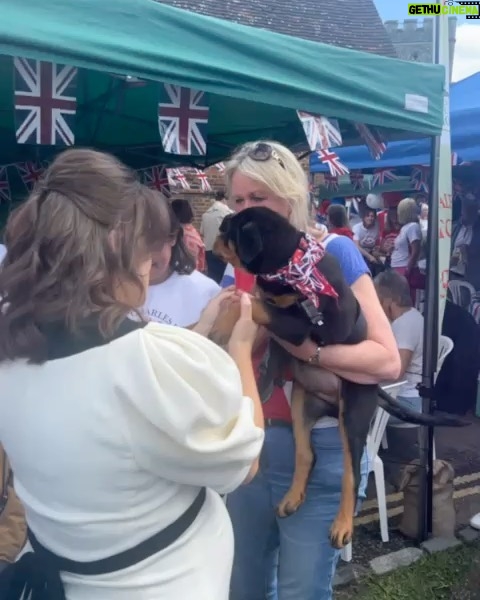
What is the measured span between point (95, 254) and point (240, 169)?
3.10 feet

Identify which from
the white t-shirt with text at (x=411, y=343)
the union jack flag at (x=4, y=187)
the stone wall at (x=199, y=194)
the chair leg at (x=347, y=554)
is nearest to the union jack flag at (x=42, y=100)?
the chair leg at (x=347, y=554)

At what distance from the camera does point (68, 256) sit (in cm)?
126

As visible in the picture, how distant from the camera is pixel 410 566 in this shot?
3.71 meters

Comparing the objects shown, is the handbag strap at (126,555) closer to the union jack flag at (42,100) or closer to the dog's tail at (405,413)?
the dog's tail at (405,413)

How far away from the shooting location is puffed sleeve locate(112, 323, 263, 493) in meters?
1.22

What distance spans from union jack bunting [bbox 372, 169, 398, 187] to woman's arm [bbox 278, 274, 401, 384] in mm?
8373

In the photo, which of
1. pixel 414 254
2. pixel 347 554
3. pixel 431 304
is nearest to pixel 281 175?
pixel 431 304

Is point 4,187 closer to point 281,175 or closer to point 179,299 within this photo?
point 179,299

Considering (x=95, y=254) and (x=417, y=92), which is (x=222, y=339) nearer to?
(x=95, y=254)

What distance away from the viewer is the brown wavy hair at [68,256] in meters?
1.26

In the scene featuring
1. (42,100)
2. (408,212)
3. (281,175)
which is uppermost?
(42,100)

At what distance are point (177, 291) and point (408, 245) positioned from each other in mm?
7188

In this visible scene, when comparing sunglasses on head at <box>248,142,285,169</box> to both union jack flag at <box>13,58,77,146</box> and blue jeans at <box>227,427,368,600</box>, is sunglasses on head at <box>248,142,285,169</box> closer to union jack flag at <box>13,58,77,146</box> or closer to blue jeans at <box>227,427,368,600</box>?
blue jeans at <box>227,427,368,600</box>

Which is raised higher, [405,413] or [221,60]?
[221,60]
